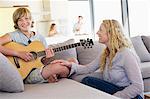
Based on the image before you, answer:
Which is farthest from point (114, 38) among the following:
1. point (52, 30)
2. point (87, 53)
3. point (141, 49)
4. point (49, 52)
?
point (52, 30)

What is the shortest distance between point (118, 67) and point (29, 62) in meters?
0.86

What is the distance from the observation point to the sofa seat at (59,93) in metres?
1.82

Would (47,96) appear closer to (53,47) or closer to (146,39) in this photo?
(53,47)

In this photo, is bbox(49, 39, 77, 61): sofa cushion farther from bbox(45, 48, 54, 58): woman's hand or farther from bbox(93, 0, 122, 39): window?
bbox(93, 0, 122, 39): window

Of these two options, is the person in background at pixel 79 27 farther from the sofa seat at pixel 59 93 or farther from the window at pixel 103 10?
the sofa seat at pixel 59 93

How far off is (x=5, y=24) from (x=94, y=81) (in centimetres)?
195

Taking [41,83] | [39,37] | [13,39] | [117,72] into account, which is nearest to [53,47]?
[39,37]

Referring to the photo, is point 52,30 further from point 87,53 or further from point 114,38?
point 114,38

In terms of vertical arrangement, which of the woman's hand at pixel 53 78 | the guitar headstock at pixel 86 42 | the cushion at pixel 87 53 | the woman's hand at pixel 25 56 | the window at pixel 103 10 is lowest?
the woman's hand at pixel 53 78

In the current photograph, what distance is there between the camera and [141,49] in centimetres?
383

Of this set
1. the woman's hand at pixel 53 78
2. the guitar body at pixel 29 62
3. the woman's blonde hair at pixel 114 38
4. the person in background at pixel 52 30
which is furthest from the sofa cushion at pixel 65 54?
the person in background at pixel 52 30

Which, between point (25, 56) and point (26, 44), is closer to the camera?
point (25, 56)

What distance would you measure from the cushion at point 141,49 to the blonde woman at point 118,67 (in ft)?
4.43

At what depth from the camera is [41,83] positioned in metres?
2.44
